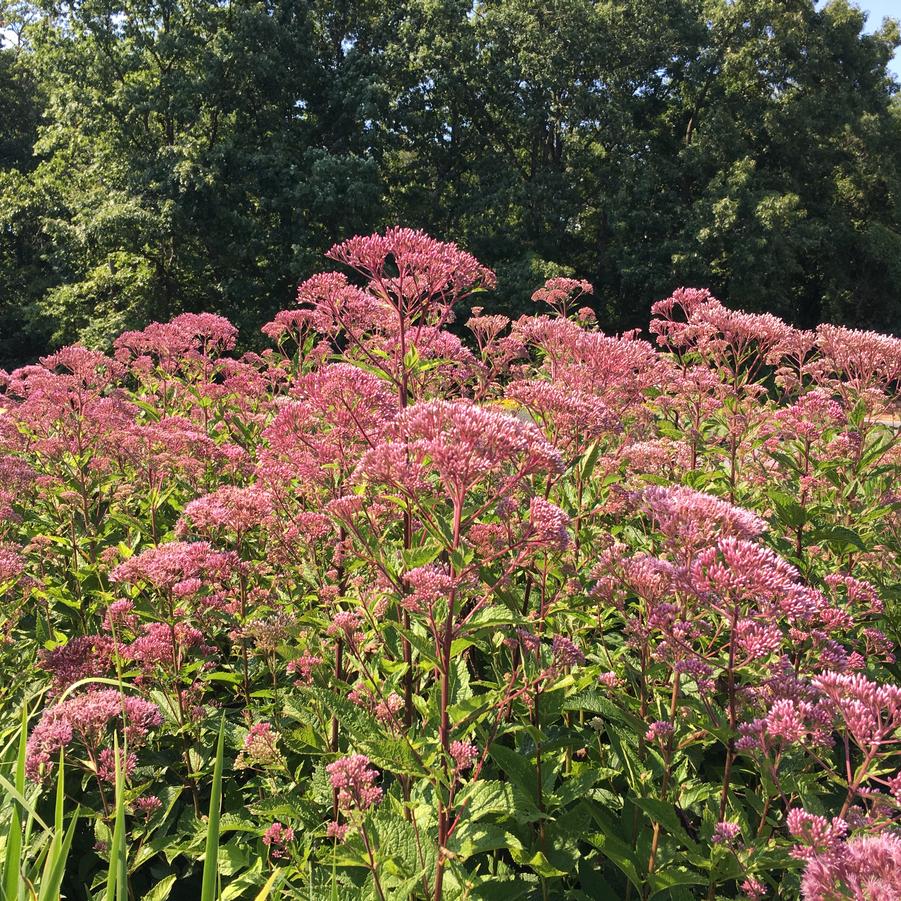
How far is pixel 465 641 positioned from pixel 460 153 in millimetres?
30980

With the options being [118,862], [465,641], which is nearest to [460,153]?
[465,641]

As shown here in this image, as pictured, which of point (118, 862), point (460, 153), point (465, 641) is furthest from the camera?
point (460, 153)

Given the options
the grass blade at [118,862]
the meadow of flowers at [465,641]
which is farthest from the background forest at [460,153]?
the grass blade at [118,862]

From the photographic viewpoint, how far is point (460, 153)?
30.5m

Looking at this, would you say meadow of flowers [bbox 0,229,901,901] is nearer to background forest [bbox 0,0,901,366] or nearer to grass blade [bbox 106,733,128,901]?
grass blade [bbox 106,733,128,901]

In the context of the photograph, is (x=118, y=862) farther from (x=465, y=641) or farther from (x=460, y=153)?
(x=460, y=153)

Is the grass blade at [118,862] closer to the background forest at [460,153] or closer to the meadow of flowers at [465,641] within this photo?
the meadow of flowers at [465,641]

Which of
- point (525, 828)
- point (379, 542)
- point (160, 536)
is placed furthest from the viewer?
point (160, 536)

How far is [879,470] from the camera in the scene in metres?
4.07

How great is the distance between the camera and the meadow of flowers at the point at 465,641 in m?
2.21

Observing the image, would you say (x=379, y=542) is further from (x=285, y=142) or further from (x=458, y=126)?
(x=458, y=126)

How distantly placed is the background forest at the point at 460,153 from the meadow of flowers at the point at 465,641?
21279mm

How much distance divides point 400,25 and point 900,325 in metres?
25.2

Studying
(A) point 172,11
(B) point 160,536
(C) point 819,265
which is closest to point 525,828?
(B) point 160,536
